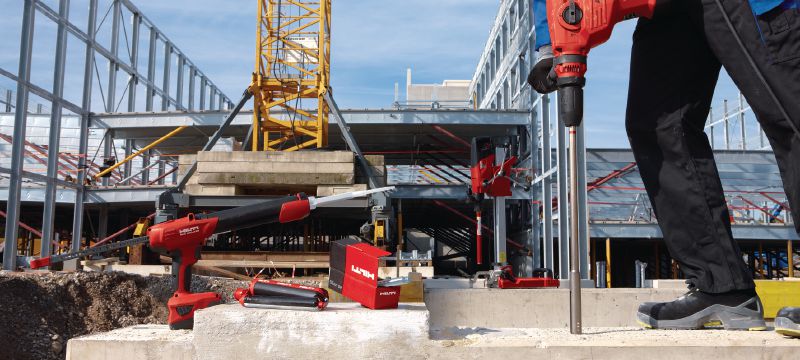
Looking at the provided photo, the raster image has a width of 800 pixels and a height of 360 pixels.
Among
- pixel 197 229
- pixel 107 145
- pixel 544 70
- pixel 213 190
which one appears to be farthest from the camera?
pixel 107 145

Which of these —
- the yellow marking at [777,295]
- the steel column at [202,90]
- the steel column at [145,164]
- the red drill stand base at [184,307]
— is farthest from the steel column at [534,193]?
the steel column at [202,90]

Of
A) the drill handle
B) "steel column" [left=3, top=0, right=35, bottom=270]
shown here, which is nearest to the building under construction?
"steel column" [left=3, top=0, right=35, bottom=270]

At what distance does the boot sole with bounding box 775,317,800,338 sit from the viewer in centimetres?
179

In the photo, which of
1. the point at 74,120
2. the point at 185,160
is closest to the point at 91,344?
the point at 185,160

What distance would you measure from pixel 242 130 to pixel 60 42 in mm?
7072

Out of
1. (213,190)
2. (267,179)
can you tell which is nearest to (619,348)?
(267,179)

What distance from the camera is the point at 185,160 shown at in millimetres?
14258

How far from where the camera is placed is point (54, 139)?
13.2m

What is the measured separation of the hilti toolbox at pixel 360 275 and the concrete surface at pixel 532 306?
2.29m

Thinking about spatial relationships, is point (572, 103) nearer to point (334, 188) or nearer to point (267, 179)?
point (334, 188)

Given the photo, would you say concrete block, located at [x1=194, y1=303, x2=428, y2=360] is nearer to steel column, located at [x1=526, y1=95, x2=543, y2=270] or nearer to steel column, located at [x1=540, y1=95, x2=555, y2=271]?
steel column, located at [x1=540, y1=95, x2=555, y2=271]

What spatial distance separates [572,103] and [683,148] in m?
0.39

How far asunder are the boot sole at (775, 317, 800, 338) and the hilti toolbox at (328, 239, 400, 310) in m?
1.09

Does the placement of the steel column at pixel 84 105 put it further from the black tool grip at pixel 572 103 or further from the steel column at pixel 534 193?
the black tool grip at pixel 572 103
